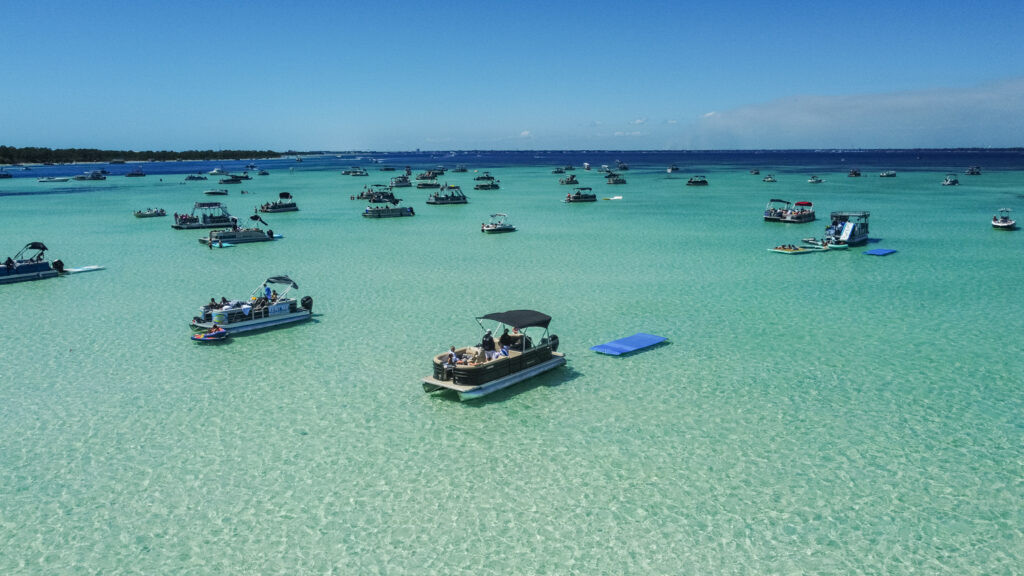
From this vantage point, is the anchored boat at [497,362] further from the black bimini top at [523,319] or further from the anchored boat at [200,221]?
the anchored boat at [200,221]

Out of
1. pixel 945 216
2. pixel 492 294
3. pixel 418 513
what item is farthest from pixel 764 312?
pixel 945 216

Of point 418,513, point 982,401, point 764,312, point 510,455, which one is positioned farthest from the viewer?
point 764,312

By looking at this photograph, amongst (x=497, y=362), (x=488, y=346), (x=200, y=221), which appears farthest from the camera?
(x=200, y=221)

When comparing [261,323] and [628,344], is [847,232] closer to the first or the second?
[628,344]

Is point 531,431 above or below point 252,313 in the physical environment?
below

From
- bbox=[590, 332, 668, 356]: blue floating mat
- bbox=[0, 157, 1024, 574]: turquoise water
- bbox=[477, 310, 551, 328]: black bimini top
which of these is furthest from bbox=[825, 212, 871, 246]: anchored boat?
bbox=[477, 310, 551, 328]: black bimini top

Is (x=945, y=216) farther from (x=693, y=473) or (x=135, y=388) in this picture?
(x=135, y=388)

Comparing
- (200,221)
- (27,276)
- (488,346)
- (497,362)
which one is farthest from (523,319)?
(200,221)
